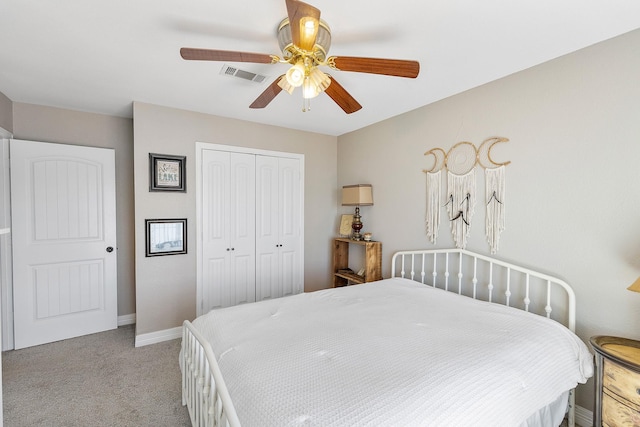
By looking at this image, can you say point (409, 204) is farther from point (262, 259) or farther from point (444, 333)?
point (262, 259)

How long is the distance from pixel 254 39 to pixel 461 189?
208cm

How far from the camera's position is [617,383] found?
1.46 metres

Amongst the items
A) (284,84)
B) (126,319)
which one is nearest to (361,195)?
(284,84)

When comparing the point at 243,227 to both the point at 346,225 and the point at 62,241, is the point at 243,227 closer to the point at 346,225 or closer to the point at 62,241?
the point at 346,225

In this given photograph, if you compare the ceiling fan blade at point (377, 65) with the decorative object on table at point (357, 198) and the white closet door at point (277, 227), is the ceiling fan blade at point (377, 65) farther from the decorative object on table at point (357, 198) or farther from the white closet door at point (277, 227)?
the white closet door at point (277, 227)

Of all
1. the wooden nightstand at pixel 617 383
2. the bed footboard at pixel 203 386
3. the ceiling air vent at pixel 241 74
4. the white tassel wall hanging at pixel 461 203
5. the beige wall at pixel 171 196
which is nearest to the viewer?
the bed footboard at pixel 203 386

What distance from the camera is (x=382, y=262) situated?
343 centimetres

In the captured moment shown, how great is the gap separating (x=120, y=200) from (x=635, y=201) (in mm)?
4561

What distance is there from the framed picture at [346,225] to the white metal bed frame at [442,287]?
810mm

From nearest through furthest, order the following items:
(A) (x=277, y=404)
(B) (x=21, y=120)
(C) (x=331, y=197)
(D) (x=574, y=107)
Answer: (A) (x=277, y=404) < (D) (x=574, y=107) < (B) (x=21, y=120) < (C) (x=331, y=197)

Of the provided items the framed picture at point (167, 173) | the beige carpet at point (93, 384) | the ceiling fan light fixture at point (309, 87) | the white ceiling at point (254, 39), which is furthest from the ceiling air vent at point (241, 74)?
the beige carpet at point (93, 384)

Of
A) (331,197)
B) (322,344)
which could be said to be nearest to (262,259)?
(331,197)

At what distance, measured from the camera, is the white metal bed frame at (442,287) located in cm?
121

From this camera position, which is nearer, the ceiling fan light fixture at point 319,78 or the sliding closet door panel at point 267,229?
the ceiling fan light fixture at point 319,78
